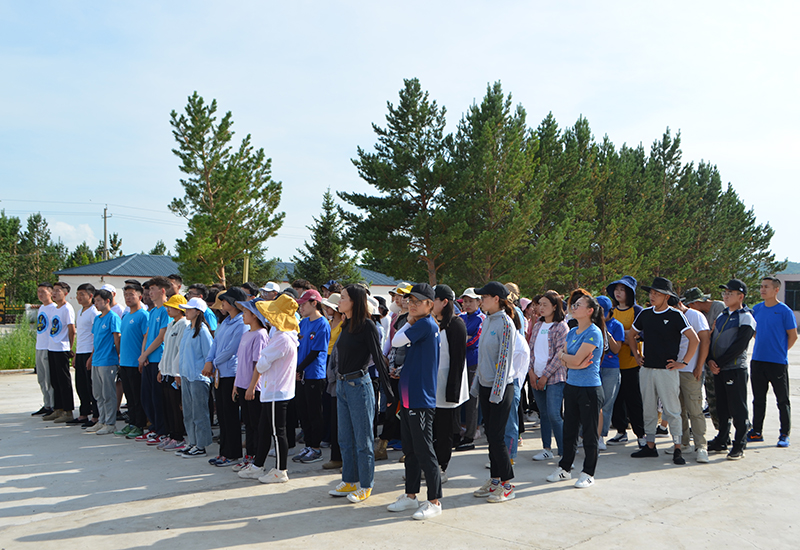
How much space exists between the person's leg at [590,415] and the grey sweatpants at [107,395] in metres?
A: 6.71

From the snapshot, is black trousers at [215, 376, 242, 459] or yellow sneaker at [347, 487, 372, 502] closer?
yellow sneaker at [347, 487, 372, 502]

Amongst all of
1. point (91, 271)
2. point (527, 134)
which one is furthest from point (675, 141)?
point (91, 271)

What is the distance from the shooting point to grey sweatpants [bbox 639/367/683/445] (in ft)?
22.5

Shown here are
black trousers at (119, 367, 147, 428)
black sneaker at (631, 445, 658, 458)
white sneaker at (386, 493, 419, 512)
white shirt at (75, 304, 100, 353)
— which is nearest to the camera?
white sneaker at (386, 493, 419, 512)

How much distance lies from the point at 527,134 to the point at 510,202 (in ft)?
20.3

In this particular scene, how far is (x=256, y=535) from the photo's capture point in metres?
4.62

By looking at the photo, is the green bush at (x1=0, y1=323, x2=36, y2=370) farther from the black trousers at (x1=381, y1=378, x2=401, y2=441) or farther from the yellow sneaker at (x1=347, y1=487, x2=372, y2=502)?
the yellow sneaker at (x1=347, y1=487, x2=372, y2=502)

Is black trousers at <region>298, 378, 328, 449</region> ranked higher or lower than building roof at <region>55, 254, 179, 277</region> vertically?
lower

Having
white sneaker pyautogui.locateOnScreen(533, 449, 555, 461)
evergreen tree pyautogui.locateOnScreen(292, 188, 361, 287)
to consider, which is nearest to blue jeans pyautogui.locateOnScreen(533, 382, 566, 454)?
white sneaker pyautogui.locateOnScreen(533, 449, 555, 461)

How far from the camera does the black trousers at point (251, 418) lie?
21.4ft

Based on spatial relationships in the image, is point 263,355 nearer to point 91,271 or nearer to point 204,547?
point 204,547

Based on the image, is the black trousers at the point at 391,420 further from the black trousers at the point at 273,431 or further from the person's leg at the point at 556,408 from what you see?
the person's leg at the point at 556,408

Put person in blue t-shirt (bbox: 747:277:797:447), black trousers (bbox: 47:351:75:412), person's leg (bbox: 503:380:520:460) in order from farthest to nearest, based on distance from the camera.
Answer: black trousers (bbox: 47:351:75:412) → person in blue t-shirt (bbox: 747:277:797:447) → person's leg (bbox: 503:380:520:460)

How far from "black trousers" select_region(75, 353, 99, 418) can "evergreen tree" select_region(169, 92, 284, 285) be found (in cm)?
2144
